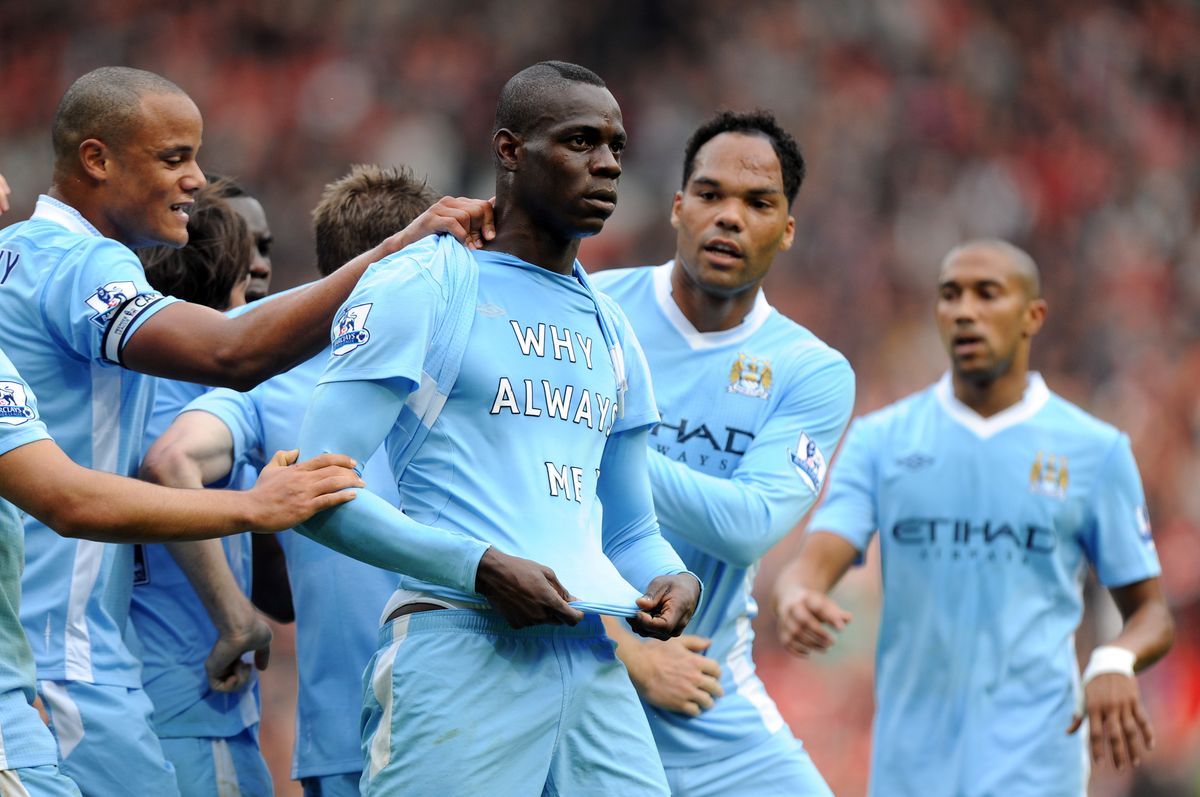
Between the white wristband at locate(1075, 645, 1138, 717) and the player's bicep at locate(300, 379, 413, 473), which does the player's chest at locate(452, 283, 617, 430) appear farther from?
the white wristband at locate(1075, 645, 1138, 717)

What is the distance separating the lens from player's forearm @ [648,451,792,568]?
4.31 m

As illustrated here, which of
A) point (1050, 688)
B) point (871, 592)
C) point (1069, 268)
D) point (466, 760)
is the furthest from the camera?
point (1069, 268)

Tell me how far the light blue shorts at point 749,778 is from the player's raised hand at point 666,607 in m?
1.27

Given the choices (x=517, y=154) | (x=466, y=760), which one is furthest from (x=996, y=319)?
(x=466, y=760)

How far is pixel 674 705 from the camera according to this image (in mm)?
4520

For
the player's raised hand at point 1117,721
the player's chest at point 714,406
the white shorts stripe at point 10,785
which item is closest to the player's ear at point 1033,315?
the player's raised hand at point 1117,721

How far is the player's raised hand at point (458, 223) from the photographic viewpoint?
11.5 feet

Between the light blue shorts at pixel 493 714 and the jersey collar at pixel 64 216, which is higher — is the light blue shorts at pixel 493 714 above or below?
below

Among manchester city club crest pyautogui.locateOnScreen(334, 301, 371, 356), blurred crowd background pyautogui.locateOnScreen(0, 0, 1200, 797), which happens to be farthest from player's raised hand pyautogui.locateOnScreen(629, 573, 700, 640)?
blurred crowd background pyautogui.locateOnScreen(0, 0, 1200, 797)

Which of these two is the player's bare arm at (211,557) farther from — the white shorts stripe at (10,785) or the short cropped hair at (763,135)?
the short cropped hair at (763,135)

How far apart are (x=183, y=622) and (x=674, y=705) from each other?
1336mm

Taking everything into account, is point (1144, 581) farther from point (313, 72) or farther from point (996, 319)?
point (313, 72)

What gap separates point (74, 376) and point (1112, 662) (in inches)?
145

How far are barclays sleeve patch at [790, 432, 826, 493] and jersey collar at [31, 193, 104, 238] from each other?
1990mm
